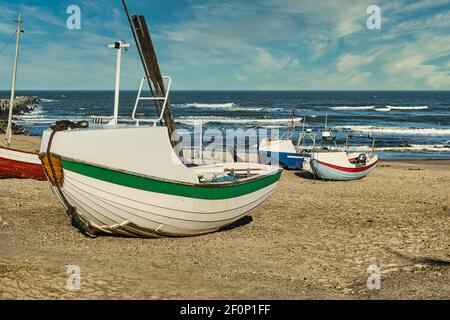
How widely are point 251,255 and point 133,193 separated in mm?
2762

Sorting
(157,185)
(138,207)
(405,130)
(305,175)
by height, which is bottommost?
(305,175)

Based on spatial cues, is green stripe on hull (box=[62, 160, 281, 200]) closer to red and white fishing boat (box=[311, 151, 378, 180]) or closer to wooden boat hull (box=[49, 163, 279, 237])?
wooden boat hull (box=[49, 163, 279, 237])

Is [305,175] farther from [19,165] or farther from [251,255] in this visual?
[251,255]

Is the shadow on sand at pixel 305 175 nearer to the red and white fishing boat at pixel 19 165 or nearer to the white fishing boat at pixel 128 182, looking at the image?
the red and white fishing boat at pixel 19 165

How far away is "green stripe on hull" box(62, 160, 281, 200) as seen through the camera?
27.5 ft

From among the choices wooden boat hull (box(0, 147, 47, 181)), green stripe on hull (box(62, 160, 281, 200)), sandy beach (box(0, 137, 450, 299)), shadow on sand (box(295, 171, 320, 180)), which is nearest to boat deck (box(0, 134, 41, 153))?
wooden boat hull (box(0, 147, 47, 181))

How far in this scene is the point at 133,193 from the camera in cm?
875

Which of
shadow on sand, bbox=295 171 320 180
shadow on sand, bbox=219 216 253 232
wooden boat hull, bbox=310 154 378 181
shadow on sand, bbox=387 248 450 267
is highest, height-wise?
wooden boat hull, bbox=310 154 378 181

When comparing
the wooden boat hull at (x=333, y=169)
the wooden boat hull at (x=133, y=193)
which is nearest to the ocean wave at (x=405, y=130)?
the wooden boat hull at (x=333, y=169)

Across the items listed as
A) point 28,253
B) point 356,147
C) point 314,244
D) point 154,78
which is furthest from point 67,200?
point 356,147

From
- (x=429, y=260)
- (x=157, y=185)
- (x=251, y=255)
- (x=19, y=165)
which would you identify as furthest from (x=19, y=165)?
(x=429, y=260)

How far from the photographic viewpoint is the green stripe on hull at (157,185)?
838cm
